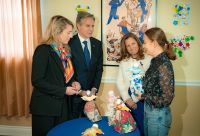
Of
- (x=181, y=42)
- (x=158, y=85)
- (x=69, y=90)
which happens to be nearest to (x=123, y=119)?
(x=158, y=85)

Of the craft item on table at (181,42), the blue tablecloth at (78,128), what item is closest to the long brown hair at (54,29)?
the blue tablecloth at (78,128)

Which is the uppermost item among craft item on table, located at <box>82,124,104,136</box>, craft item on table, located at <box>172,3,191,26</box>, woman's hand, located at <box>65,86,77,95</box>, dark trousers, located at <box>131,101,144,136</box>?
craft item on table, located at <box>172,3,191,26</box>

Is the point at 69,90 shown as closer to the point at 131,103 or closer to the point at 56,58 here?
the point at 56,58

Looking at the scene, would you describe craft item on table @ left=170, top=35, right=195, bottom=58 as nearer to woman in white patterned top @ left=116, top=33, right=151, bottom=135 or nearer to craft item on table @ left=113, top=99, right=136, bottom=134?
woman in white patterned top @ left=116, top=33, right=151, bottom=135

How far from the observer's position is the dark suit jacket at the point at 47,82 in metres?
2.48

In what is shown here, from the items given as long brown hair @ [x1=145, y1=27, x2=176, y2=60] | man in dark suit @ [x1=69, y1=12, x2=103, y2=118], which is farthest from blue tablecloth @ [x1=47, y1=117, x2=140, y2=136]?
long brown hair @ [x1=145, y1=27, x2=176, y2=60]

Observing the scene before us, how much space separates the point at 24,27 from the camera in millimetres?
3555

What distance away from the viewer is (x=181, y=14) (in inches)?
131

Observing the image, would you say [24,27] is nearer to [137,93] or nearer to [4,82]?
[4,82]

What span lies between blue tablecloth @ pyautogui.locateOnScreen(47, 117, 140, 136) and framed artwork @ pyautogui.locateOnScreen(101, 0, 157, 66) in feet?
3.90

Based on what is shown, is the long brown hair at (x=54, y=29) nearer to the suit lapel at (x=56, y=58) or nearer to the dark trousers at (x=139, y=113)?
the suit lapel at (x=56, y=58)

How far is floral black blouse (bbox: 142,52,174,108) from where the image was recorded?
222cm

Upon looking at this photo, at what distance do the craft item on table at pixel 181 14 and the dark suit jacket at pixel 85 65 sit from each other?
0.98 meters

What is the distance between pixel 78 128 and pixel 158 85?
30.3 inches
